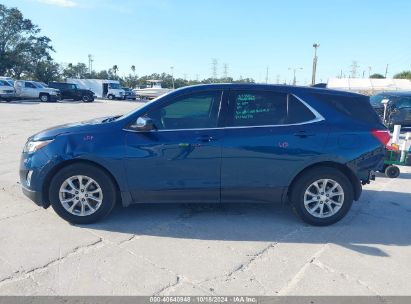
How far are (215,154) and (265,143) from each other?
0.61 m

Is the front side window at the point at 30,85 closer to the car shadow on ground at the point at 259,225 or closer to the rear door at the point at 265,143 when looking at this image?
the car shadow on ground at the point at 259,225

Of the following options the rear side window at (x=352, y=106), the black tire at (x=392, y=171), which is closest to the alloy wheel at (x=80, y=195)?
the rear side window at (x=352, y=106)

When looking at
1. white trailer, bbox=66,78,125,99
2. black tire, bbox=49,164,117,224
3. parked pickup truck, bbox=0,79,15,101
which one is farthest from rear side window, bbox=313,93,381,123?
white trailer, bbox=66,78,125,99

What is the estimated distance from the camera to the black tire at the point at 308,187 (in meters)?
4.36

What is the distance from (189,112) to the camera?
4305 millimetres

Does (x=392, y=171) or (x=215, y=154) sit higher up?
(x=215, y=154)

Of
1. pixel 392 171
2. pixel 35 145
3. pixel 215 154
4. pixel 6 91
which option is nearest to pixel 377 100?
pixel 392 171

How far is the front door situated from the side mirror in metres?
0.06

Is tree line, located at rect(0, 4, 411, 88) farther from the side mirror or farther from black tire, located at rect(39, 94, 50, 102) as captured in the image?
the side mirror

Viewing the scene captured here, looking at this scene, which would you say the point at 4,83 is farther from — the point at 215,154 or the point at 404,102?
the point at 215,154

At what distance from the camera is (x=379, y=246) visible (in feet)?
13.0

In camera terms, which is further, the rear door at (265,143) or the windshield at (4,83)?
the windshield at (4,83)

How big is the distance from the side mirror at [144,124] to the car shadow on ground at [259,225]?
3.82 feet

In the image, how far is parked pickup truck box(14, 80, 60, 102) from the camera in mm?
31312
